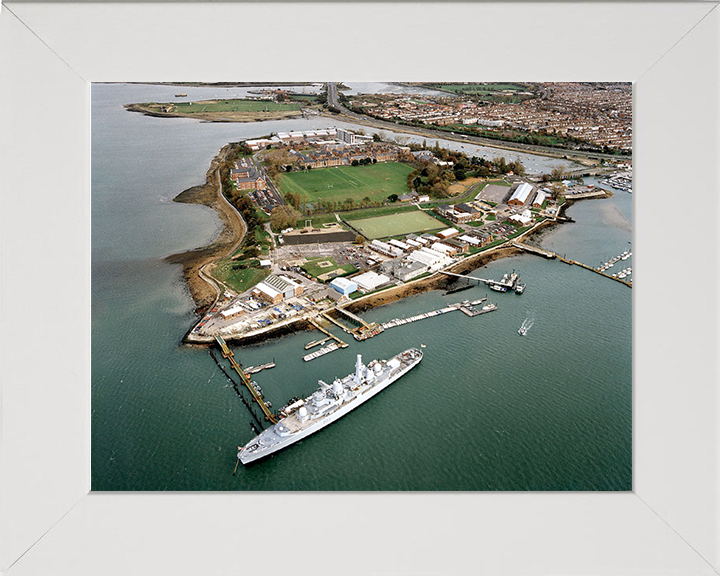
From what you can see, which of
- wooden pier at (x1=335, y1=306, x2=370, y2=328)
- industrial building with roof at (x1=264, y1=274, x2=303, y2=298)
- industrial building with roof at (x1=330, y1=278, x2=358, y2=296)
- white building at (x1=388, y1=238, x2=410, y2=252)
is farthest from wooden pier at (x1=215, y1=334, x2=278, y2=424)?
white building at (x1=388, y1=238, x2=410, y2=252)

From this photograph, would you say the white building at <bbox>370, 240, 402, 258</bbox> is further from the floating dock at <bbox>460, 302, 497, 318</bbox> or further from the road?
the road

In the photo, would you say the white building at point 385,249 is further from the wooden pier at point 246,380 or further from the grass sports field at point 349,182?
the wooden pier at point 246,380
